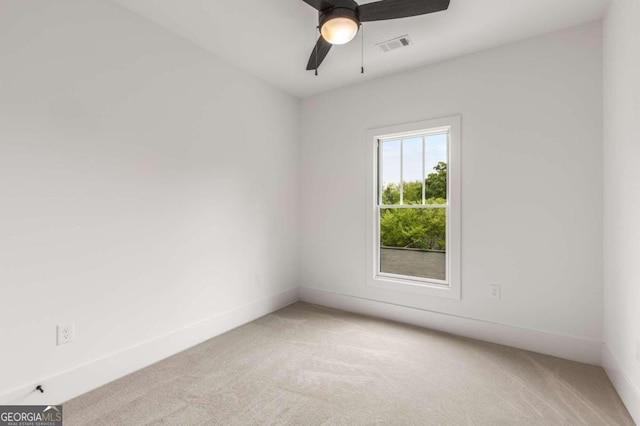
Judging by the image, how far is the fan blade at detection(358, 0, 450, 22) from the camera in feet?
5.90

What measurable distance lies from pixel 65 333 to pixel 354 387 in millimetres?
1987

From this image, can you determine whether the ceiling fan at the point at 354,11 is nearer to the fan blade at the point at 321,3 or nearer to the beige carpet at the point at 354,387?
the fan blade at the point at 321,3

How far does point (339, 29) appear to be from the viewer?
6.21ft

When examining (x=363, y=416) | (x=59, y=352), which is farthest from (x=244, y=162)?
(x=363, y=416)

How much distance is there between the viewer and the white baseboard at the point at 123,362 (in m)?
1.92

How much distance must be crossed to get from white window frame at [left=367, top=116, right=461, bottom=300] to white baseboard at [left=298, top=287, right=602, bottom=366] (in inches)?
9.2

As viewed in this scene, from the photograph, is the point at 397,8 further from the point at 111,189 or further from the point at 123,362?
the point at 123,362

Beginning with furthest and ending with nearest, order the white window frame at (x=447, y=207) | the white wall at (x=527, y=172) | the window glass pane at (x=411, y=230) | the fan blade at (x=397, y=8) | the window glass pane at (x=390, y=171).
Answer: the window glass pane at (x=411, y=230) < the window glass pane at (x=390, y=171) < the white window frame at (x=447, y=207) < the white wall at (x=527, y=172) < the fan blade at (x=397, y=8)

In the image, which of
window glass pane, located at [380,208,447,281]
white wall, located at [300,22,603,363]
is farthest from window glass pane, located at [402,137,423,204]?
window glass pane, located at [380,208,447,281]

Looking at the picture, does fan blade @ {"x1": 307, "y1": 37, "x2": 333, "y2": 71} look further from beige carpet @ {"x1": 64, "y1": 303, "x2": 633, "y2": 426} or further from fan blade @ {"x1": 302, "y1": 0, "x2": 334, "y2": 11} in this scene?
beige carpet @ {"x1": 64, "y1": 303, "x2": 633, "y2": 426}

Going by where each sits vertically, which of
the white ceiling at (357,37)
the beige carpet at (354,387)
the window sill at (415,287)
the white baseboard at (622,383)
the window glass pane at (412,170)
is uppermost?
the white ceiling at (357,37)

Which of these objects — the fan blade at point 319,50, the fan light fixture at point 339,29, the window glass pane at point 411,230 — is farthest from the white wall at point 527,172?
the fan light fixture at point 339,29

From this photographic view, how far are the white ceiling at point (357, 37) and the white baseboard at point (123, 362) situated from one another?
8.59 feet

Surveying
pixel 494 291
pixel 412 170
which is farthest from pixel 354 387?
Answer: pixel 412 170
